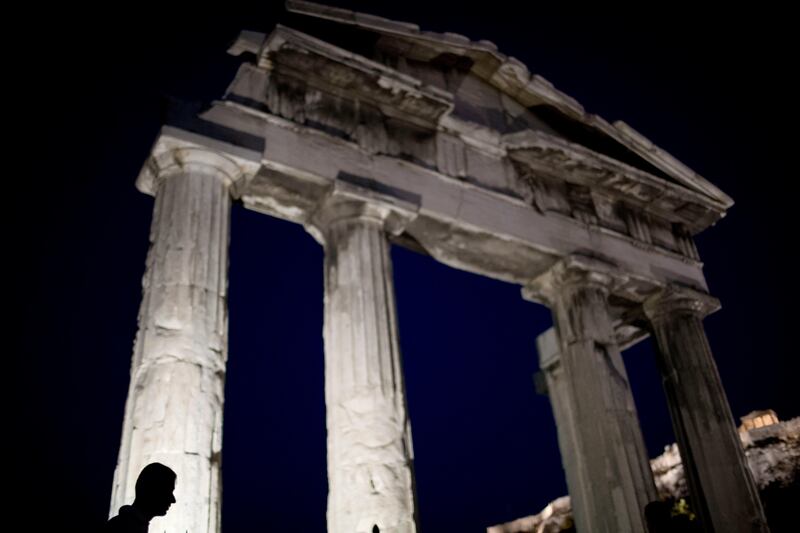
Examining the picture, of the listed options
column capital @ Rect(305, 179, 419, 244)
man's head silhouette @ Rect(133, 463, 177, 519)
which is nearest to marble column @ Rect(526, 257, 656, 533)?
column capital @ Rect(305, 179, 419, 244)

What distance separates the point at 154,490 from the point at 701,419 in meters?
12.2

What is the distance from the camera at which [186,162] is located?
1030 centimetres

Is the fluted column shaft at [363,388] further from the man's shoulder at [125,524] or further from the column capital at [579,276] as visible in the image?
the man's shoulder at [125,524]

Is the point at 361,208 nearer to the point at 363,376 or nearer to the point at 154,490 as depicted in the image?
the point at 363,376

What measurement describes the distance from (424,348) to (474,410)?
8391 millimetres

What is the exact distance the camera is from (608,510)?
38.7 feet

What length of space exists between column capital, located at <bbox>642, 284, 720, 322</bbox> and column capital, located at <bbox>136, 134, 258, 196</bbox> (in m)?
9.42

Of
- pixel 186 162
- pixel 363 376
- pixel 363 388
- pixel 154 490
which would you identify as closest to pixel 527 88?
pixel 186 162

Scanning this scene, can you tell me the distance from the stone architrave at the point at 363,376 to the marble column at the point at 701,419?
6934 mm

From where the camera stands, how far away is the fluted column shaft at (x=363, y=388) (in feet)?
29.1

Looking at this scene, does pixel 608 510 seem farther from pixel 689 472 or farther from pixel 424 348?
pixel 424 348

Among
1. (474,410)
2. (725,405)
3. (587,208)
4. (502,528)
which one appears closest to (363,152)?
(587,208)

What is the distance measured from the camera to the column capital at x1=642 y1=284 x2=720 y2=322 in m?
15.1

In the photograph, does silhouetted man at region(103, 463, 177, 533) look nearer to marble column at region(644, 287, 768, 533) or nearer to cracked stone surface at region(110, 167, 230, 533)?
cracked stone surface at region(110, 167, 230, 533)
